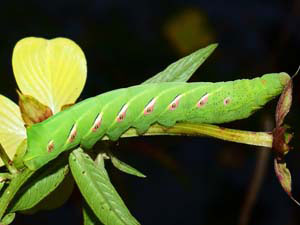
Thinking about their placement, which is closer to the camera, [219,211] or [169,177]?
[219,211]

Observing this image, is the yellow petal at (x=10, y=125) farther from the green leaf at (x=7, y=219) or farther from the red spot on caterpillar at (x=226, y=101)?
the red spot on caterpillar at (x=226, y=101)

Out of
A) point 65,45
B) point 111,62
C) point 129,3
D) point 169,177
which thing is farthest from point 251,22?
point 65,45

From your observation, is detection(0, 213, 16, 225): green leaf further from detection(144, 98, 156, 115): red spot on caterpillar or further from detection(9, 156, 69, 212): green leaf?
detection(144, 98, 156, 115): red spot on caterpillar

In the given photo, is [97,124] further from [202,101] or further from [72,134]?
[202,101]

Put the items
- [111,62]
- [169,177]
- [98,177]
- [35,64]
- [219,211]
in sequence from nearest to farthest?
[98,177] < [35,64] < [111,62] < [219,211] < [169,177]

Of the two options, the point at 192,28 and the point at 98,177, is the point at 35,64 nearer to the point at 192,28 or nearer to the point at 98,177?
the point at 98,177

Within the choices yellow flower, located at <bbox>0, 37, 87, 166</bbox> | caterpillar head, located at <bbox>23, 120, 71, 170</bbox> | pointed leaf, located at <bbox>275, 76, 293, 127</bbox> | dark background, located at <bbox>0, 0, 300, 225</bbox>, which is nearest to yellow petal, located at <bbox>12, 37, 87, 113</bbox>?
yellow flower, located at <bbox>0, 37, 87, 166</bbox>
